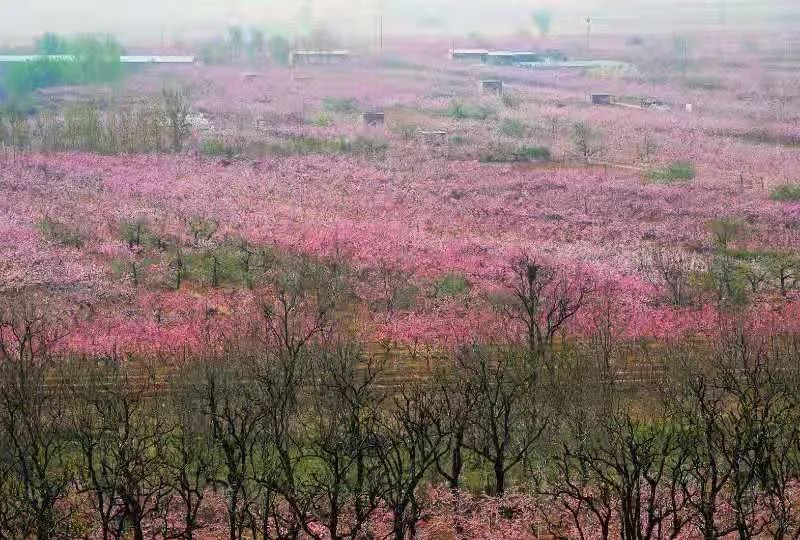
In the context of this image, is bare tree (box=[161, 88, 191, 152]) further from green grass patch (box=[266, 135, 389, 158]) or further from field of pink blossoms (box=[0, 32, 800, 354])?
green grass patch (box=[266, 135, 389, 158])

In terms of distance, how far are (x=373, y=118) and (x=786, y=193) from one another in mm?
11426

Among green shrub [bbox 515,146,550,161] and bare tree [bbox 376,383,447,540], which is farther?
green shrub [bbox 515,146,550,161]

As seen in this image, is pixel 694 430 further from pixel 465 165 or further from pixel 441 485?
pixel 465 165

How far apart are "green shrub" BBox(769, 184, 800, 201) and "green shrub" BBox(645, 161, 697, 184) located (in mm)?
2085

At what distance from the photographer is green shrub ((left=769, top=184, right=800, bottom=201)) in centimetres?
2373

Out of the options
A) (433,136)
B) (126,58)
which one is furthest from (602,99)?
(126,58)

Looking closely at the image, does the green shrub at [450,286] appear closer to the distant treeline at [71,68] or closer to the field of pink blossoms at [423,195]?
the field of pink blossoms at [423,195]

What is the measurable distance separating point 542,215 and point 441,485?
1207cm

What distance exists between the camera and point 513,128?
101 ft

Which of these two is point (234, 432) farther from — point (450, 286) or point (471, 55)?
point (471, 55)

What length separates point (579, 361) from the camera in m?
14.0

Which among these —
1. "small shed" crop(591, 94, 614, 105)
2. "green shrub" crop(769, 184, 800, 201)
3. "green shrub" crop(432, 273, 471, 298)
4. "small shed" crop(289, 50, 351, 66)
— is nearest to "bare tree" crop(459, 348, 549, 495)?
"green shrub" crop(432, 273, 471, 298)

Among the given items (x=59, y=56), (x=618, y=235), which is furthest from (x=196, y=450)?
(x=59, y=56)

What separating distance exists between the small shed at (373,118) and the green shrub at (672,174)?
7880mm
